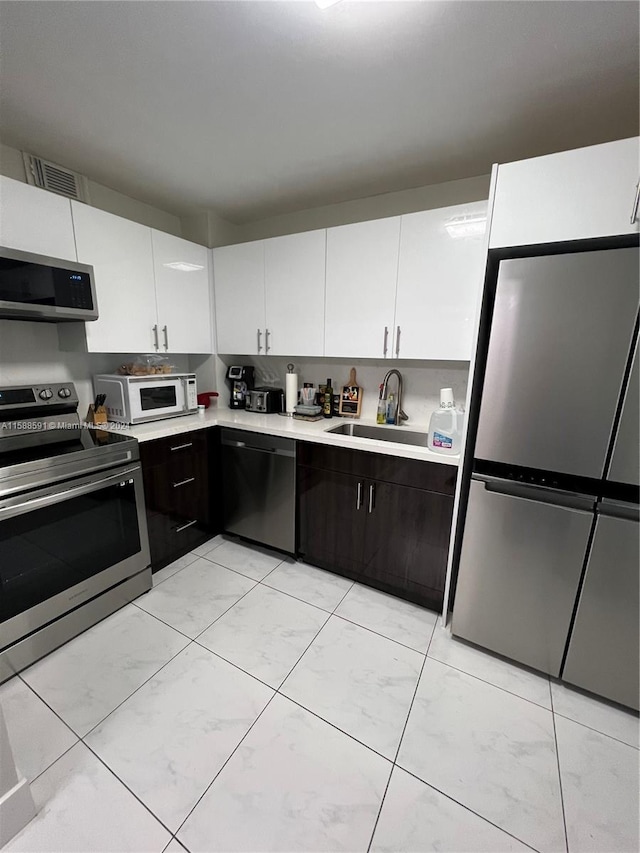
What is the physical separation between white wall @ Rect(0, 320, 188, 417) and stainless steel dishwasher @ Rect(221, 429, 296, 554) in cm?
93

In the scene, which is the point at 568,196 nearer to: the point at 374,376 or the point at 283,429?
the point at 374,376

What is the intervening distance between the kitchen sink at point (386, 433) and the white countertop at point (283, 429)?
0.11 ft

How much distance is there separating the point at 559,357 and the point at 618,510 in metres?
0.60

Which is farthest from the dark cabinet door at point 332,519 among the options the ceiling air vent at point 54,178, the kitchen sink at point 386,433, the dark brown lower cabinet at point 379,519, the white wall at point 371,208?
the ceiling air vent at point 54,178

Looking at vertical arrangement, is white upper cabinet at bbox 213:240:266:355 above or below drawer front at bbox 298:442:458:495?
above

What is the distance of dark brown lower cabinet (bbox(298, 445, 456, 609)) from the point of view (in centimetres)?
173

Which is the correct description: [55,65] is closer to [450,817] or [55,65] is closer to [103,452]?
[103,452]

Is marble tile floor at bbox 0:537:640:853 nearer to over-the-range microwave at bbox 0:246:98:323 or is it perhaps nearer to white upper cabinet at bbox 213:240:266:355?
over-the-range microwave at bbox 0:246:98:323

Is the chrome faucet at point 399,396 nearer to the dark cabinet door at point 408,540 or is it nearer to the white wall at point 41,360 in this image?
the dark cabinet door at point 408,540

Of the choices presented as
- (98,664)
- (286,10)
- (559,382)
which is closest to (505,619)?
(559,382)

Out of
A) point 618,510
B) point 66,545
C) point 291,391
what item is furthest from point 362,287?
point 66,545

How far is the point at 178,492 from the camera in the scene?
84.5 inches

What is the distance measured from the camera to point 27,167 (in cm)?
179

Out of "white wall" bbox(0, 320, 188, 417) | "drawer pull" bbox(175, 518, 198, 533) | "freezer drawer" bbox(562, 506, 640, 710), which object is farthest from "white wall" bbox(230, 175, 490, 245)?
"drawer pull" bbox(175, 518, 198, 533)
